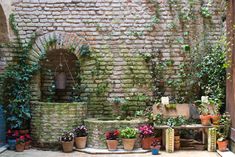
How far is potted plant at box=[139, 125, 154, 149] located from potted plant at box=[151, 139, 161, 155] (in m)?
0.11

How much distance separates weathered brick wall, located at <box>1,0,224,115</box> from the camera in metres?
8.59

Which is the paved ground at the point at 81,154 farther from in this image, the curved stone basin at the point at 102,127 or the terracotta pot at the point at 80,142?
the curved stone basin at the point at 102,127

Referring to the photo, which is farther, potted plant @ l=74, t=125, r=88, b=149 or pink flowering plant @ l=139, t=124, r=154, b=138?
potted plant @ l=74, t=125, r=88, b=149

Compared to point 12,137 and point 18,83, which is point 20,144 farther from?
point 18,83

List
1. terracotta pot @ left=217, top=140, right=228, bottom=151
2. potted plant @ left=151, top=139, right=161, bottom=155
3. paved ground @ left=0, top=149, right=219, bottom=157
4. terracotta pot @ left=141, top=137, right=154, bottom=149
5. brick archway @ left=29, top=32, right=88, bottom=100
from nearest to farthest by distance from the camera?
1. paved ground @ left=0, top=149, right=219, bottom=157
2. potted plant @ left=151, top=139, right=161, bottom=155
3. terracotta pot @ left=217, top=140, right=228, bottom=151
4. terracotta pot @ left=141, top=137, right=154, bottom=149
5. brick archway @ left=29, top=32, right=88, bottom=100

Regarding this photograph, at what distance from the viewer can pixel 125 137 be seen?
7.54 meters

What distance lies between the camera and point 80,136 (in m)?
7.79

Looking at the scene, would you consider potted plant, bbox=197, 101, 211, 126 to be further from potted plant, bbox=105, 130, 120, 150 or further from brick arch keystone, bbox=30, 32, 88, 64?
brick arch keystone, bbox=30, 32, 88, 64

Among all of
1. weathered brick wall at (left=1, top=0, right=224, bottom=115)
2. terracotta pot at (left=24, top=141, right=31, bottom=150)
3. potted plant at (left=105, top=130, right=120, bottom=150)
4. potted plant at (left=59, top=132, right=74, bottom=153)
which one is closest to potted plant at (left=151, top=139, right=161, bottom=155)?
potted plant at (left=105, top=130, right=120, bottom=150)

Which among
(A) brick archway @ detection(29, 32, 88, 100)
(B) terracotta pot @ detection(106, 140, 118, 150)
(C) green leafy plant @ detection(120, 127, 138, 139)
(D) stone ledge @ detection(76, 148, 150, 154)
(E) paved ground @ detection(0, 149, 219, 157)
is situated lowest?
(E) paved ground @ detection(0, 149, 219, 157)

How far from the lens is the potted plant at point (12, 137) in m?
7.86

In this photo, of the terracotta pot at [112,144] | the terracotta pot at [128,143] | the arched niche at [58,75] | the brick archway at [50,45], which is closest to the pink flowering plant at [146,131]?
the terracotta pot at [128,143]

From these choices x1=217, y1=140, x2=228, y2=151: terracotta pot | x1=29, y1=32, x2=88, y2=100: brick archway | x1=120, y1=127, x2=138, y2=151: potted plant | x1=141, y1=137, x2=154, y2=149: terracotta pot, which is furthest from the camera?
x1=29, y1=32, x2=88, y2=100: brick archway

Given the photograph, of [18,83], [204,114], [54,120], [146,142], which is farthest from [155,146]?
[18,83]
